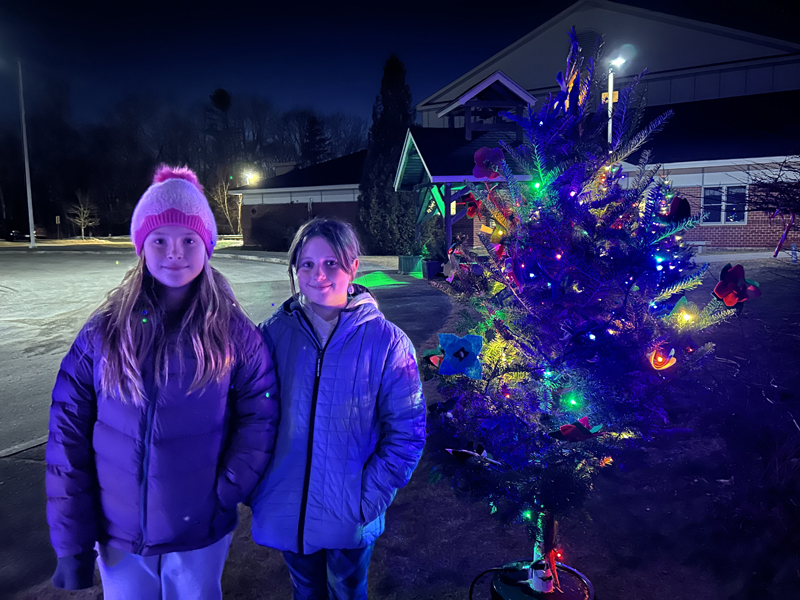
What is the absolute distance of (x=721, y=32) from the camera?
22.5m

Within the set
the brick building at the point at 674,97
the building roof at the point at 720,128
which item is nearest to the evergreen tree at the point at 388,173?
the brick building at the point at 674,97

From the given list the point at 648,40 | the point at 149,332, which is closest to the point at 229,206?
the point at 648,40

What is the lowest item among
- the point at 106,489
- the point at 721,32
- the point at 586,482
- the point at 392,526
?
the point at 392,526

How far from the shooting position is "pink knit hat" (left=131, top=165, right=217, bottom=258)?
1.85 metres

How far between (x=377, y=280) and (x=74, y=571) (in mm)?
13515

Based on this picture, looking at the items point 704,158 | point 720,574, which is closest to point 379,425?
point 720,574

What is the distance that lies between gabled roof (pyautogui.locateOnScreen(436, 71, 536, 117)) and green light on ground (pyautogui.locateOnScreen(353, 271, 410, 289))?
5.10 m

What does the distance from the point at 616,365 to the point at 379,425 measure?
1.23 m

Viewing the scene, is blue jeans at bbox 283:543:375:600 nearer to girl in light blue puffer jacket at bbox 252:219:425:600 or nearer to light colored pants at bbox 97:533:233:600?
girl in light blue puffer jacket at bbox 252:219:425:600

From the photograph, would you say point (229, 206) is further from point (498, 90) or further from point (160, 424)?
point (160, 424)

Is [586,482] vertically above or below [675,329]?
below

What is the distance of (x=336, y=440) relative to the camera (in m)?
1.91

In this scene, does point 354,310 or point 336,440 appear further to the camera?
point 354,310

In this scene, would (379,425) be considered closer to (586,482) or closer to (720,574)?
(586,482)
